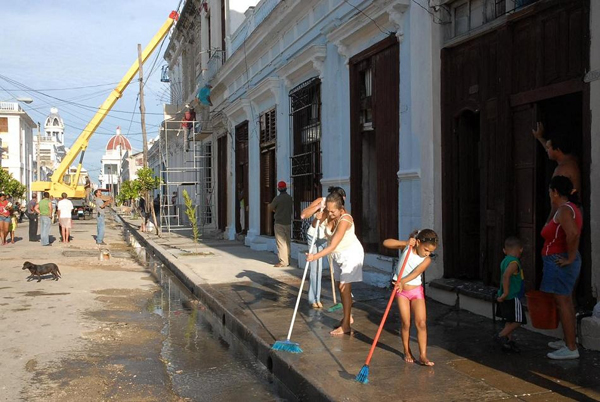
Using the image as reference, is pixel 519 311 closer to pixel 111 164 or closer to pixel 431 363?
pixel 431 363

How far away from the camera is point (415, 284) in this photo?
18.2 feet

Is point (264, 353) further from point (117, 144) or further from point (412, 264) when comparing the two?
point (117, 144)

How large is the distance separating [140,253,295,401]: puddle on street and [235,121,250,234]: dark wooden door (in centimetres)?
1010

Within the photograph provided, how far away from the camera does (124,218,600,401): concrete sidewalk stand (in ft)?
15.5

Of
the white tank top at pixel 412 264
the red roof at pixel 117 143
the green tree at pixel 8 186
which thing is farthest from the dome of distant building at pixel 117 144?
the white tank top at pixel 412 264

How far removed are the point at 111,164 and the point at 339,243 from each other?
125385 millimetres

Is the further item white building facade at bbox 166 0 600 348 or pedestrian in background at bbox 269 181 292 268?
pedestrian in background at bbox 269 181 292 268

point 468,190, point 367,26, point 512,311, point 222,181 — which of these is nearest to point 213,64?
point 222,181

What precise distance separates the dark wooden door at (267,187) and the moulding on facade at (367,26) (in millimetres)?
5454

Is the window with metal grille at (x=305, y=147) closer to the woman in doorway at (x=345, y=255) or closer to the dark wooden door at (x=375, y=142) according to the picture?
the dark wooden door at (x=375, y=142)

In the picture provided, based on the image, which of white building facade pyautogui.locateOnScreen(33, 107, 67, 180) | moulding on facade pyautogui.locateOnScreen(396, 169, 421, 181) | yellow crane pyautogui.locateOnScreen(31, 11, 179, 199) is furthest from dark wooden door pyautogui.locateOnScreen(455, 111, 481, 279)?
white building facade pyautogui.locateOnScreen(33, 107, 67, 180)

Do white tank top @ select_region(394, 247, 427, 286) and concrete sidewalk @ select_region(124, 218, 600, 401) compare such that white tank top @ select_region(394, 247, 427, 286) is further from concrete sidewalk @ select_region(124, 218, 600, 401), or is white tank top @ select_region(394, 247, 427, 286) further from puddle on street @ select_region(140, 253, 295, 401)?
A: puddle on street @ select_region(140, 253, 295, 401)

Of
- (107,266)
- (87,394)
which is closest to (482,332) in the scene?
(87,394)

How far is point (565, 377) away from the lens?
16.3 ft
